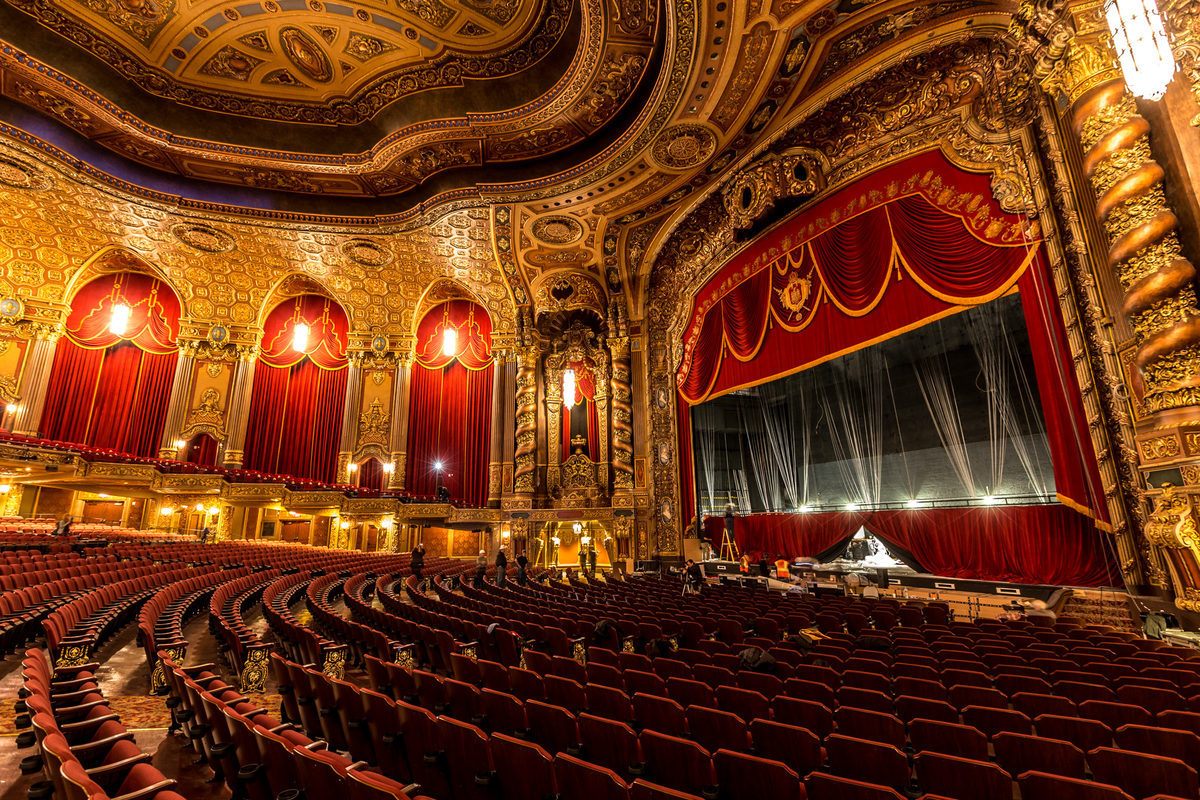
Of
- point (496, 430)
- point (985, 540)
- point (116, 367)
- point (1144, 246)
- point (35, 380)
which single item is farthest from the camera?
point (116, 367)

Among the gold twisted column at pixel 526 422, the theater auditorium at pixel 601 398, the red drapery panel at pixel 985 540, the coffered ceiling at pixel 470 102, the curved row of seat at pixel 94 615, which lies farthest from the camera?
the gold twisted column at pixel 526 422

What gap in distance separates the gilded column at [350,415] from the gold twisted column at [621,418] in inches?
357

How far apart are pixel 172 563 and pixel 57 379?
12785mm

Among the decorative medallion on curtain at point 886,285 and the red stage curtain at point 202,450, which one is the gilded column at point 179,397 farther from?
the decorative medallion on curtain at point 886,285

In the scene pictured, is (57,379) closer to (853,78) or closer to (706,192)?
(706,192)

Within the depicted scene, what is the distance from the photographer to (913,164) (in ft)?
30.3

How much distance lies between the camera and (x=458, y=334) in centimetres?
1867

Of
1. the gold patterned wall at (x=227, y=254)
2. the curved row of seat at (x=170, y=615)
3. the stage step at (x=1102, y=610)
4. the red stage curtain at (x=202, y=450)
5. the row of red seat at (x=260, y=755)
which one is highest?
the gold patterned wall at (x=227, y=254)

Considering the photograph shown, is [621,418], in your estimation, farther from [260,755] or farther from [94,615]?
[260,755]

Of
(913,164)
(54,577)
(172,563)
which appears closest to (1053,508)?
(913,164)

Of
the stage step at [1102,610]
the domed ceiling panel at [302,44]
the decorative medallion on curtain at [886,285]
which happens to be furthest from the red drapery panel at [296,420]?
the stage step at [1102,610]

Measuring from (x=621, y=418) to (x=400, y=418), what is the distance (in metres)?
8.03

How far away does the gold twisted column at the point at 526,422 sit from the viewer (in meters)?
15.4

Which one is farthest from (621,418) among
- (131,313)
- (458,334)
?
(131,313)
